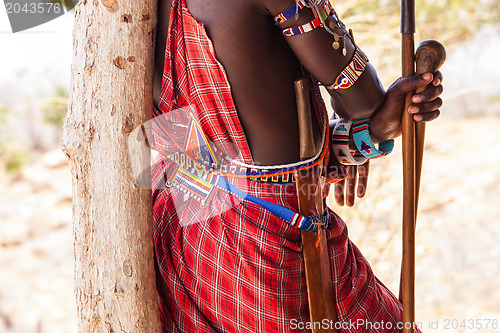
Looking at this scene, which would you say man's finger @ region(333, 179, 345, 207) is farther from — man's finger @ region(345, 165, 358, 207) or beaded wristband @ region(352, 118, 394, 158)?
beaded wristband @ region(352, 118, 394, 158)

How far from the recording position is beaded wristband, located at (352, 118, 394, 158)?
1.39 metres

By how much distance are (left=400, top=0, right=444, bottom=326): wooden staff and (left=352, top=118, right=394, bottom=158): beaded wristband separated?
0.09m

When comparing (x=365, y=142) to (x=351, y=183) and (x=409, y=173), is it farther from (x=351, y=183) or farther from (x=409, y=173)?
(x=351, y=183)

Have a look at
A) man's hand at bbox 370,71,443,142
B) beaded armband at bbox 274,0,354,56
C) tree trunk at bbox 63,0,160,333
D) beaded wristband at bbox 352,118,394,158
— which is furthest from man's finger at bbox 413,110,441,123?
tree trunk at bbox 63,0,160,333

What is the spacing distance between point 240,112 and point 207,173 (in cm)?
21

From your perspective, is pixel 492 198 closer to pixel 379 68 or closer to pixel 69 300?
pixel 379 68

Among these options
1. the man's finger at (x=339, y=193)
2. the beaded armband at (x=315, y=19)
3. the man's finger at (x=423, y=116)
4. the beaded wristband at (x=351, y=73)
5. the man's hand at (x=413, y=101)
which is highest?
the beaded armband at (x=315, y=19)

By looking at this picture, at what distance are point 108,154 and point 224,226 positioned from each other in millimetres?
329

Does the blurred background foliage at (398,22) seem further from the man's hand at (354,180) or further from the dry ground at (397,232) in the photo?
the man's hand at (354,180)

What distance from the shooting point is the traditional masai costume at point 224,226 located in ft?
4.03

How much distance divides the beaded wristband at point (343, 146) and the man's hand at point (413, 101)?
0.35ft

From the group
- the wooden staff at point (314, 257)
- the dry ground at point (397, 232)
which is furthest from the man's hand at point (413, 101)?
the dry ground at point (397, 232)

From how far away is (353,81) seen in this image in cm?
123

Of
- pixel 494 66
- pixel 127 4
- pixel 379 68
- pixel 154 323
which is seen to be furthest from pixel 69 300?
pixel 494 66
